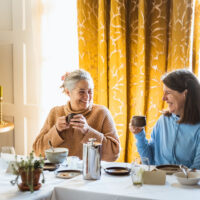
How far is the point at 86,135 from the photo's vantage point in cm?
219

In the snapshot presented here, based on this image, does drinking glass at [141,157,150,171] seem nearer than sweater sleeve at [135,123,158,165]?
Yes

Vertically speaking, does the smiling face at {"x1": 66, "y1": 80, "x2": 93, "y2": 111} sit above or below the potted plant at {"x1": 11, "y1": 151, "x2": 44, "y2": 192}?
above

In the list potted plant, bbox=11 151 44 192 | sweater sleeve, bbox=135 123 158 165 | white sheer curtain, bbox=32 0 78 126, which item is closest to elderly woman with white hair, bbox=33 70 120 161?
sweater sleeve, bbox=135 123 158 165

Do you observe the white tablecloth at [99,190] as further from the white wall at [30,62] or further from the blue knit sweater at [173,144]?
the white wall at [30,62]

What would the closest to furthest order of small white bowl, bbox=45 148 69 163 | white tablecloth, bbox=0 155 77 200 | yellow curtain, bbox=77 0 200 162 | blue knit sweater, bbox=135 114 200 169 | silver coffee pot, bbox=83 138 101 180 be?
white tablecloth, bbox=0 155 77 200 < silver coffee pot, bbox=83 138 101 180 < small white bowl, bbox=45 148 69 163 < blue knit sweater, bbox=135 114 200 169 < yellow curtain, bbox=77 0 200 162

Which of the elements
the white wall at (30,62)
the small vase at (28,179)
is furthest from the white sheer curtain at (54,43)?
the small vase at (28,179)

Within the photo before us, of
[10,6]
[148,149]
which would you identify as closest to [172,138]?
[148,149]

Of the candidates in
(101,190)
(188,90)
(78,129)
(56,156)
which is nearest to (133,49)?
(188,90)

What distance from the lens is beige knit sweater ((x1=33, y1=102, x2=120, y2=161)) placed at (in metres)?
2.22

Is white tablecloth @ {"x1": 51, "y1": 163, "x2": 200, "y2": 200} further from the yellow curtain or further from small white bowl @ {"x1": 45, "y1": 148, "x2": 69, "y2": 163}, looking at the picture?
the yellow curtain

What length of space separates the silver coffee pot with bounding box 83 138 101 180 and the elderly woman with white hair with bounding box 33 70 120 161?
52cm

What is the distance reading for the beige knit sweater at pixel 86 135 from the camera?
2.22m

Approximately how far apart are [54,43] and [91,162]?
6.90 ft

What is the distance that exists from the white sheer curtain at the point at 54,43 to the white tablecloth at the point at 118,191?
6.52 ft
